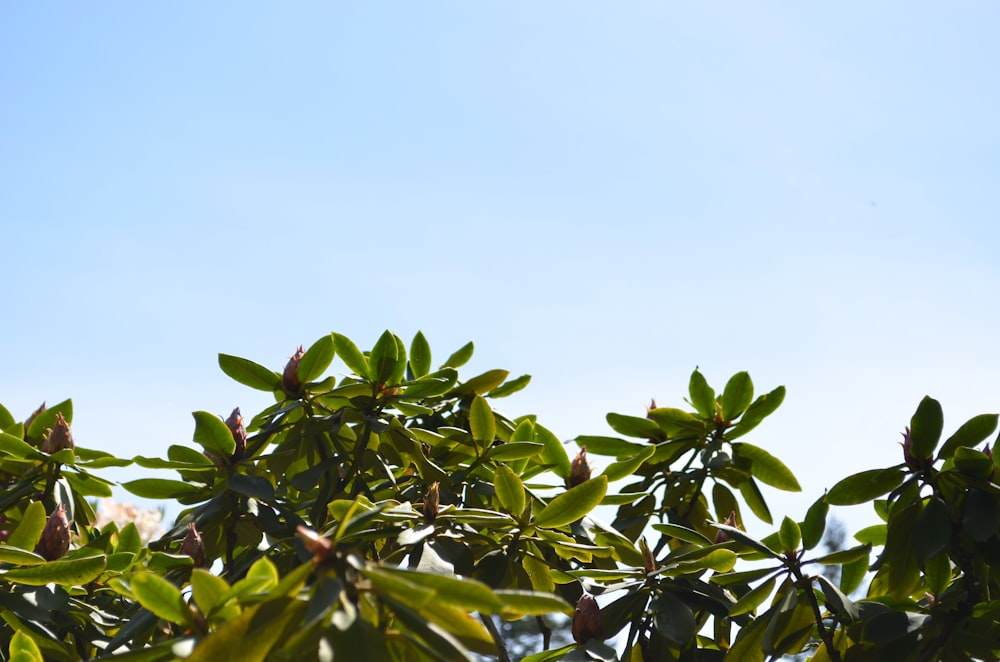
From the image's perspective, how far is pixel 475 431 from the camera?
286 centimetres

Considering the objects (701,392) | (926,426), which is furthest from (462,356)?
(926,426)

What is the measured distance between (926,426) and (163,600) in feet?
6.58

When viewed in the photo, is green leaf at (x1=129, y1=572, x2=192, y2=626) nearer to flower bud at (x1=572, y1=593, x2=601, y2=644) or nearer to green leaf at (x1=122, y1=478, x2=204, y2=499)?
flower bud at (x1=572, y1=593, x2=601, y2=644)

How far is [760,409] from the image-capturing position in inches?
122

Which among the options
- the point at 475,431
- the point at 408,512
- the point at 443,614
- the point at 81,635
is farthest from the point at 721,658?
the point at 81,635

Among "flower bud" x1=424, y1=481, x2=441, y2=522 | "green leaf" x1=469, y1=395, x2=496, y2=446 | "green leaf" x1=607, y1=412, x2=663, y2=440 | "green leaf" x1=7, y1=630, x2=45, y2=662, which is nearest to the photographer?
"green leaf" x1=7, y1=630, x2=45, y2=662

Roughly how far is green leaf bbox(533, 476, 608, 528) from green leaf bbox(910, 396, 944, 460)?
940 millimetres

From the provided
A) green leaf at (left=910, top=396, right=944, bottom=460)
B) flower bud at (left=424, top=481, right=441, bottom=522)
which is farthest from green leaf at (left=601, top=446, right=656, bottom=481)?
flower bud at (left=424, top=481, right=441, bottom=522)

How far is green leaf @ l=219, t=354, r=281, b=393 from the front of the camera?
2.94 m

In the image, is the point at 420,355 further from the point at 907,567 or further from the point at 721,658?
the point at 907,567

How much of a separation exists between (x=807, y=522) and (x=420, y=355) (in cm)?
150

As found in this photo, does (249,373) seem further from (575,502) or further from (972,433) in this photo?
(972,433)

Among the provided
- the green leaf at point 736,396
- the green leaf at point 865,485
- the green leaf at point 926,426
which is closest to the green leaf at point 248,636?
the green leaf at point 865,485

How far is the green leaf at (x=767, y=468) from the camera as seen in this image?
10.2 feet
